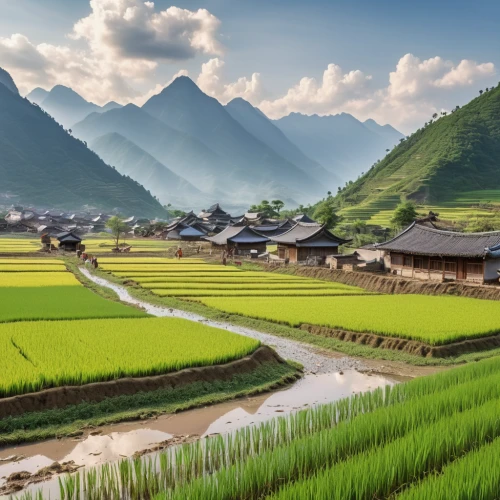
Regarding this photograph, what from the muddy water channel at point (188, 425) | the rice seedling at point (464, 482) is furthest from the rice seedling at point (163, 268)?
the rice seedling at point (464, 482)

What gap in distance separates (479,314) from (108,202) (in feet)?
487

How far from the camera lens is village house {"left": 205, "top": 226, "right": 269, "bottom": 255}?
50.6 meters

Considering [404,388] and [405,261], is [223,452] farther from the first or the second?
[405,261]

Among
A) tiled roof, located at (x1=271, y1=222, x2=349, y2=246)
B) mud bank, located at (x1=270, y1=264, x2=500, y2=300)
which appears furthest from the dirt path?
tiled roof, located at (x1=271, y1=222, x2=349, y2=246)

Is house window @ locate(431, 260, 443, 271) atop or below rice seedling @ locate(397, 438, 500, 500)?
atop

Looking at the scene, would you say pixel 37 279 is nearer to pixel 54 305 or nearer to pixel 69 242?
pixel 54 305

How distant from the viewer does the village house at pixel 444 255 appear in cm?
2683

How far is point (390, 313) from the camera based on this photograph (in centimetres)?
1914

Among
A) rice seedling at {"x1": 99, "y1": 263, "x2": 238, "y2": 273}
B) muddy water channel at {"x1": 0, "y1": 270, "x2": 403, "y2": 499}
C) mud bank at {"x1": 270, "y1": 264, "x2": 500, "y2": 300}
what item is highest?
mud bank at {"x1": 270, "y1": 264, "x2": 500, "y2": 300}

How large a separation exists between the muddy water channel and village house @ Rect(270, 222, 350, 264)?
2717cm

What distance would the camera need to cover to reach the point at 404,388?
1002 cm

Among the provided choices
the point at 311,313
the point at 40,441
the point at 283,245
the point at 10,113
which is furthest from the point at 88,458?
the point at 10,113

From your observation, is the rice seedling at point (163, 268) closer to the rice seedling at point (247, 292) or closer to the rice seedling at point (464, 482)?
the rice seedling at point (247, 292)

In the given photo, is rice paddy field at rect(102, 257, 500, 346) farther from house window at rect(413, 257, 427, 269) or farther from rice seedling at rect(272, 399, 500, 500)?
Result: rice seedling at rect(272, 399, 500, 500)
